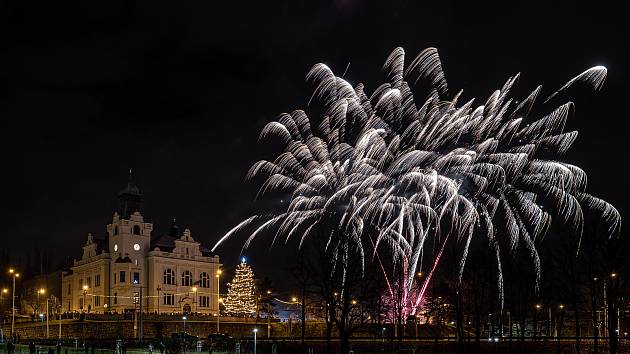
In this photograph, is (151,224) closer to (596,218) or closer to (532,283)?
(532,283)

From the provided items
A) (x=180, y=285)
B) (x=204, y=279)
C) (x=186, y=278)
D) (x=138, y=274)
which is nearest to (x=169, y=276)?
(x=180, y=285)

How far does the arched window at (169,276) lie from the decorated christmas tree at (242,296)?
32.2ft

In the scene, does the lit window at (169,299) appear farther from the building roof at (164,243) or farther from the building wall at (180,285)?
the building roof at (164,243)

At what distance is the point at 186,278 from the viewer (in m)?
119

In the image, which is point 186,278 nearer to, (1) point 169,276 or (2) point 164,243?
(1) point 169,276

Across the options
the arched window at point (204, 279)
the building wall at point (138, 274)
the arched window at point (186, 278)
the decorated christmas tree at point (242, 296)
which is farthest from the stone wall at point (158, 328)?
the arched window at point (204, 279)

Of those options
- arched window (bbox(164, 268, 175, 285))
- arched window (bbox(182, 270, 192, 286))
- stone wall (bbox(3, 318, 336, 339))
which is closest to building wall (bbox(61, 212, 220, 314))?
arched window (bbox(182, 270, 192, 286))

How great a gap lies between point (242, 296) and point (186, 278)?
11683 millimetres

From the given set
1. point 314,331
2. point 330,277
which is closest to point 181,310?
point 314,331

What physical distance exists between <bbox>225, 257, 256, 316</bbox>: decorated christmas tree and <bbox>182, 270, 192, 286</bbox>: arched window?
8885 mm

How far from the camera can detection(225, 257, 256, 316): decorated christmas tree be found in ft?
369

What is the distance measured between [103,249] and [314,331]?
147ft

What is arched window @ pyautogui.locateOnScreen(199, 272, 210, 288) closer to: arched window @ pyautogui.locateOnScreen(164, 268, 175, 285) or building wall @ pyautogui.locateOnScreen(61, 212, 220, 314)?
building wall @ pyautogui.locateOnScreen(61, 212, 220, 314)

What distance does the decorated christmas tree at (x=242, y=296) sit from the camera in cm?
11238
